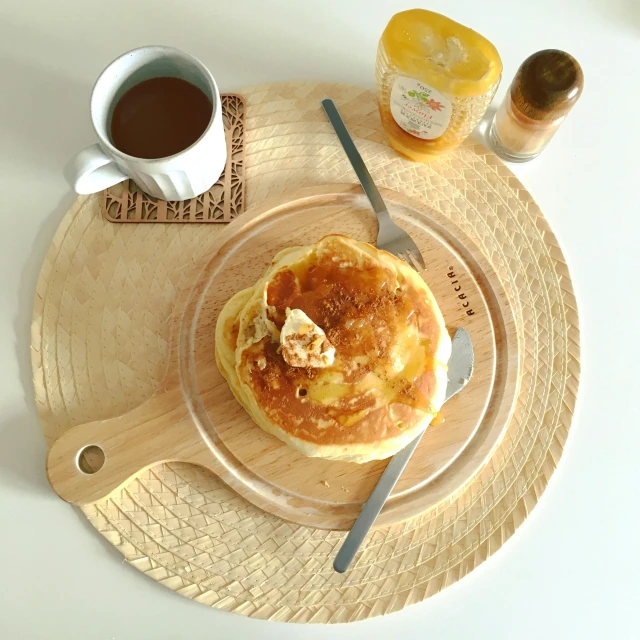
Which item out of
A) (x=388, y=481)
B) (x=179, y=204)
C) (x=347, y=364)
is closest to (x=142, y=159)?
(x=179, y=204)

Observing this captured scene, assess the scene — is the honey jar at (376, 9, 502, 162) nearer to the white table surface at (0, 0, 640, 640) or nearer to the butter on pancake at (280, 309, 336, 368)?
the white table surface at (0, 0, 640, 640)

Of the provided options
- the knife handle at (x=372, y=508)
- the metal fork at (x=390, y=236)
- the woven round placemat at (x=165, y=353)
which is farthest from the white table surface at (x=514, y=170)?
the metal fork at (x=390, y=236)

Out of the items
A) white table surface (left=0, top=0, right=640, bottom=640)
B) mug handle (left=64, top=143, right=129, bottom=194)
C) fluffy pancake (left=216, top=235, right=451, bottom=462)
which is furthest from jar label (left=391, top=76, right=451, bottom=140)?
mug handle (left=64, top=143, right=129, bottom=194)

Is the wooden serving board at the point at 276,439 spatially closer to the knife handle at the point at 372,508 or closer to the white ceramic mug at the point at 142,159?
the knife handle at the point at 372,508

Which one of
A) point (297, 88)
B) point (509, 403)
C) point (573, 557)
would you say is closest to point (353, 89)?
point (297, 88)

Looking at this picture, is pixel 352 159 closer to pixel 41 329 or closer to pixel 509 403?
pixel 509 403

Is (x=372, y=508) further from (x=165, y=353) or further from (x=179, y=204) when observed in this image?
(x=179, y=204)
